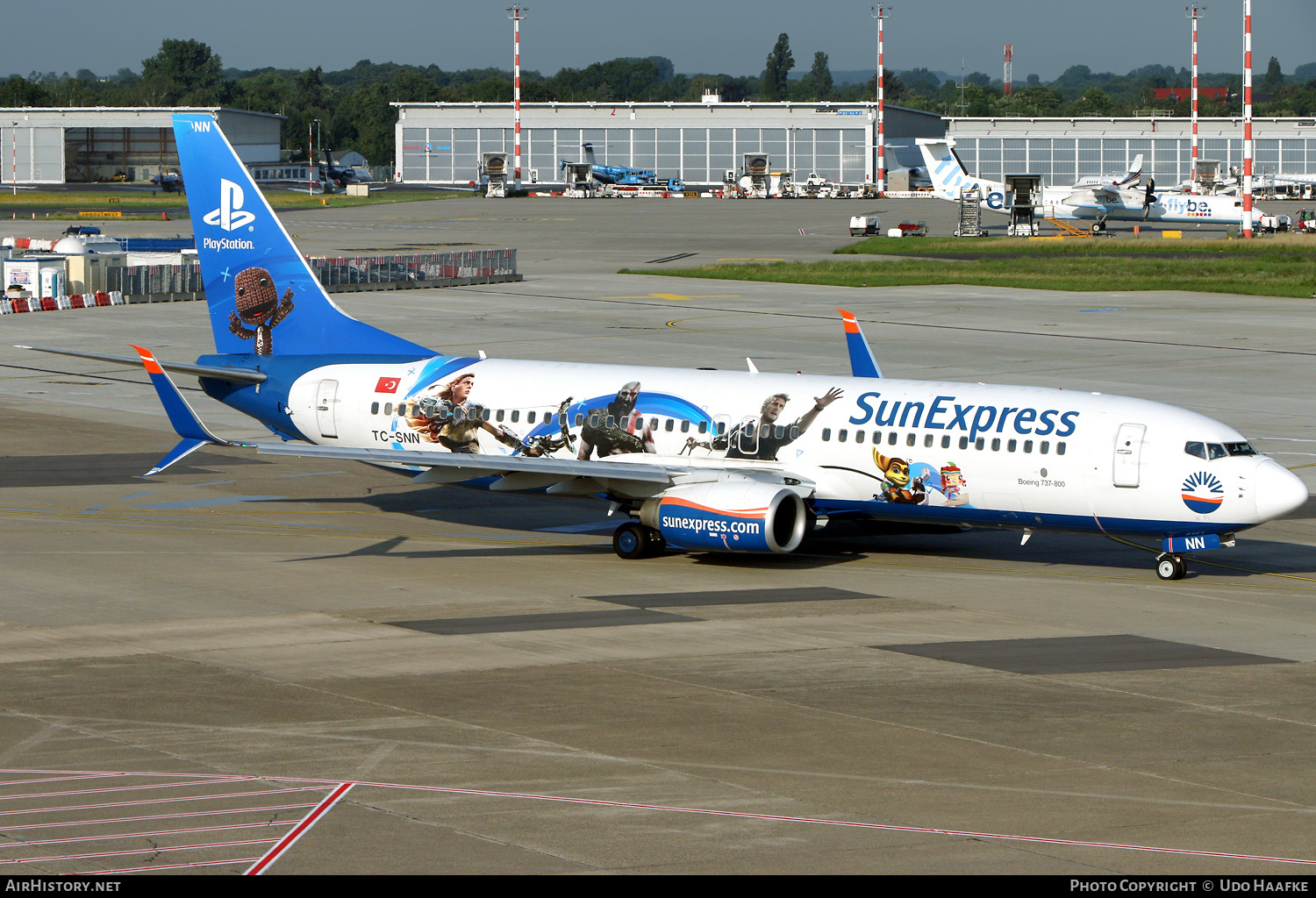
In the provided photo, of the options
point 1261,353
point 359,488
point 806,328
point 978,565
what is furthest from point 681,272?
point 978,565

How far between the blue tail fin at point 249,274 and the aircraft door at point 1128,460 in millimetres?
17904

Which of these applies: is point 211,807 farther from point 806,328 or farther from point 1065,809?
point 806,328

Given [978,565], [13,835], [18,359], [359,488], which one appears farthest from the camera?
[18,359]

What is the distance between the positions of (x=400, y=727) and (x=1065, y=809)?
905 cm

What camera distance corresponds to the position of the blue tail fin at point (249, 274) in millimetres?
40750

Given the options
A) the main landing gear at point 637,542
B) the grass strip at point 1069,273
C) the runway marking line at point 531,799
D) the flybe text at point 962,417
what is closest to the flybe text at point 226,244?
the main landing gear at point 637,542

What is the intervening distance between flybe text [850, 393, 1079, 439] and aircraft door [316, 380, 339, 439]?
13228 millimetres

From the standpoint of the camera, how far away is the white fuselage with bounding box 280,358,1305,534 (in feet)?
107

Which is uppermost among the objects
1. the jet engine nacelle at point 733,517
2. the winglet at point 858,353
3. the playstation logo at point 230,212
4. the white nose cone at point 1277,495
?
the playstation logo at point 230,212

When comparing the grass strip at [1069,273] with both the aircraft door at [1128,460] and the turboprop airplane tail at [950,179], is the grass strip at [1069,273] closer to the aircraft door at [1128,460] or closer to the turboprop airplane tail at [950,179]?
the turboprop airplane tail at [950,179]

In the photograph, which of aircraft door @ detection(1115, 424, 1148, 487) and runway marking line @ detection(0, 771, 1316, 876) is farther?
aircraft door @ detection(1115, 424, 1148, 487)

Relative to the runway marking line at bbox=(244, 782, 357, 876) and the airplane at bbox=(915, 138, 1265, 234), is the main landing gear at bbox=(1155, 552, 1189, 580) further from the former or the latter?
the airplane at bbox=(915, 138, 1265, 234)

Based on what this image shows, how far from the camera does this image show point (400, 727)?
71.2 feet

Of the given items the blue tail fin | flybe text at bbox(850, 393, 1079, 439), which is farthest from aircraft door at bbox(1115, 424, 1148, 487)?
the blue tail fin
